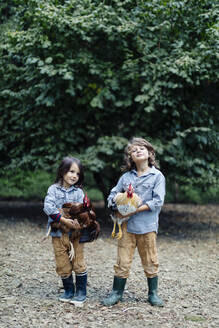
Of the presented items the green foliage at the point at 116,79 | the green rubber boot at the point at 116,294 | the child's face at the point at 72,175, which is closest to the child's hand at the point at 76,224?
the child's face at the point at 72,175

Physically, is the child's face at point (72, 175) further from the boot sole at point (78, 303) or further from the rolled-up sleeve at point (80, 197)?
the boot sole at point (78, 303)

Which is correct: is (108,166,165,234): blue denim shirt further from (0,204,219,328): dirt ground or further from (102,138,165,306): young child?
(0,204,219,328): dirt ground

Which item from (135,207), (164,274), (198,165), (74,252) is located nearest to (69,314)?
(74,252)

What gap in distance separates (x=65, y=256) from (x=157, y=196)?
98cm

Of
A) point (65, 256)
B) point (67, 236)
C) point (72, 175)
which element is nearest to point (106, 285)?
point (65, 256)

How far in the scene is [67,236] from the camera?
3443 mm

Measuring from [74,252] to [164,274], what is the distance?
1791 mm

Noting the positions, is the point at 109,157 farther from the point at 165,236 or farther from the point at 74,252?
the point at 74,252

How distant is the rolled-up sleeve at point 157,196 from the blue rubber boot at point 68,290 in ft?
3.23

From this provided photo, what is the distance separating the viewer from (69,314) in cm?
327

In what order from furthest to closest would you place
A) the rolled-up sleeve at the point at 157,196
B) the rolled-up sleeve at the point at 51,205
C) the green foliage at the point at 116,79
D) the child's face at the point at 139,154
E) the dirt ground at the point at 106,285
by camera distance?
1. the green foliage at the point at 116,79
2. the child's face at the point at 139,154
3. the rolled-up sleeve at the point at 157,196
4. the rolled-up sleeve at the point at 51,205
5. the dirt ground at the point at 106,285

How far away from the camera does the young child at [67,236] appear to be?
3.43 meters

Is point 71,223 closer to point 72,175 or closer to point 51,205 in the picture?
point 51,205

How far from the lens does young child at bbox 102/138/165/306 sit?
3.49 m
